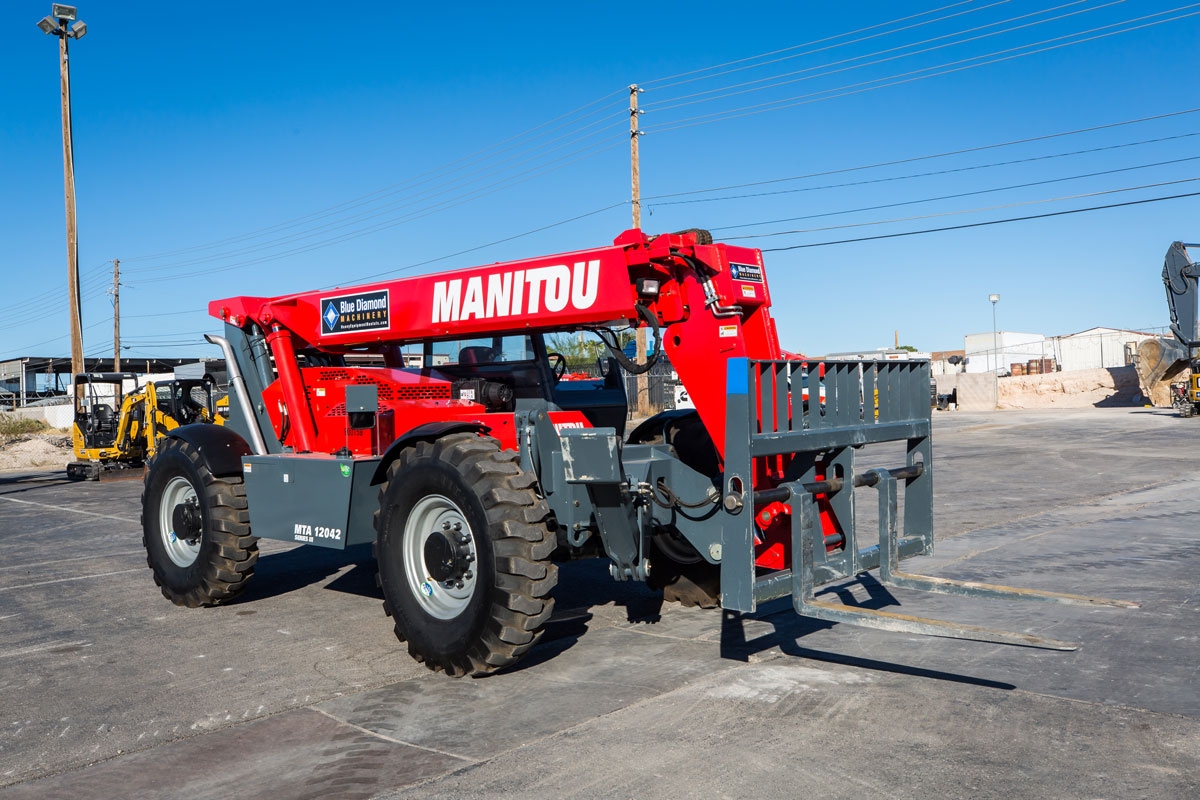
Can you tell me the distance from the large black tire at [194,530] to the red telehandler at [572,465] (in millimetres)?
26

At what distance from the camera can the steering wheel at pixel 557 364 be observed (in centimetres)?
788

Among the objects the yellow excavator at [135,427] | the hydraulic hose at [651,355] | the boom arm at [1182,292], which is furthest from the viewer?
the boom arm at [1182,292]

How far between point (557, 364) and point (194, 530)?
3353mm

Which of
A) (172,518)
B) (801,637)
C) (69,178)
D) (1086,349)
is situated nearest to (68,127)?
(69,178)

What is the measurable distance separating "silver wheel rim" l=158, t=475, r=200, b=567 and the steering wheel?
334cm

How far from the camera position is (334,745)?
4.96 m

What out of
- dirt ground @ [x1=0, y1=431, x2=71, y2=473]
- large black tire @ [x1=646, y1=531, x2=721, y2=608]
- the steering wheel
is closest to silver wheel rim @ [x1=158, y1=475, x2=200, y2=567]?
the steering wheel

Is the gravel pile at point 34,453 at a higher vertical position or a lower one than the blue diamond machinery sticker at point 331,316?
lower

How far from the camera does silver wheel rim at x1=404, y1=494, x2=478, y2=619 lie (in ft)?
20.9

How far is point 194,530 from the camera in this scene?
27.6 feet

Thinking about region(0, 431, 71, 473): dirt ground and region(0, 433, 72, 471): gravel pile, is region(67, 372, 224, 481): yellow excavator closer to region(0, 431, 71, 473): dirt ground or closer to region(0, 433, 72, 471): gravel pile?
region(0, 431, 71, 473): dirt ground

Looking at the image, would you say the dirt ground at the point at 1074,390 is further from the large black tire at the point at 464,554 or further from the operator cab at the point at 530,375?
the large black tire at the point at 464,554

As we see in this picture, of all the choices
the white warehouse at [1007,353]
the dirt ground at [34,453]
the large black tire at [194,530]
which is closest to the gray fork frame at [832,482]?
the large black tire at [194,530]

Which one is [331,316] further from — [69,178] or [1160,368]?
[1160,368]
